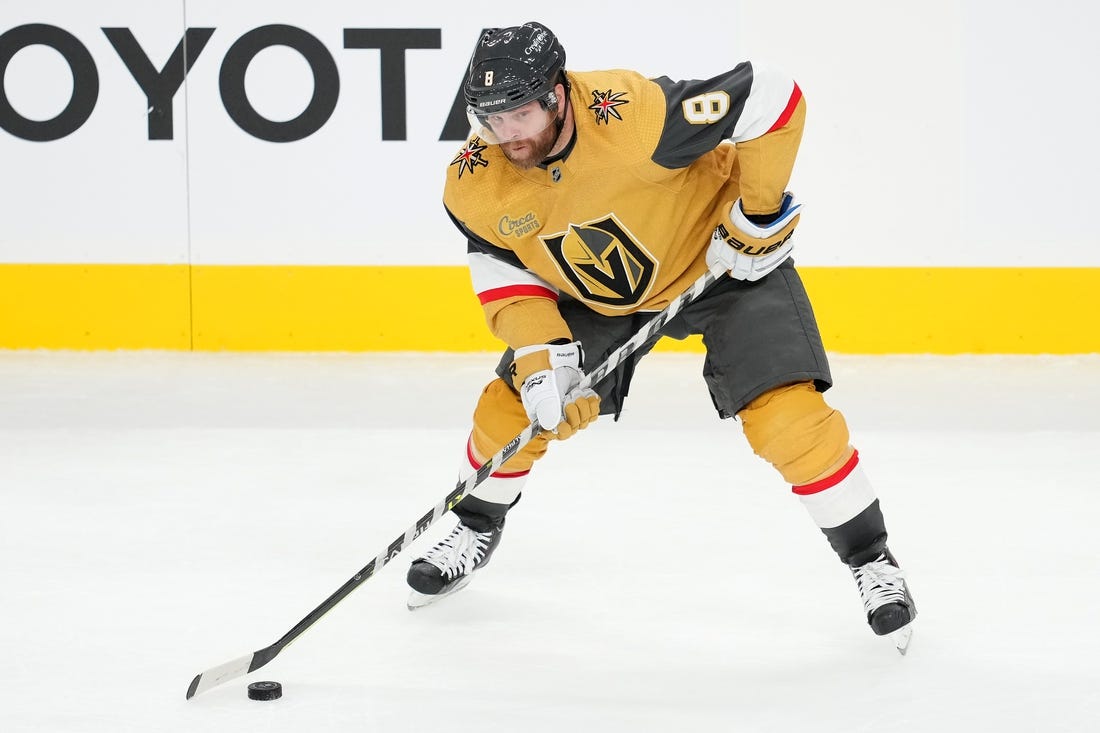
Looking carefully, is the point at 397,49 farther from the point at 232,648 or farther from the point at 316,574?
the point at 232,648

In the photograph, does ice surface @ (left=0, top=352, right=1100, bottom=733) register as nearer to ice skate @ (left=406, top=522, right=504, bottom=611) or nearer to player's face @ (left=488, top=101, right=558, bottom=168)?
ice skate @ (left=406, top=522, right=504, bottom=611)

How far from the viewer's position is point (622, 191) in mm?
1998

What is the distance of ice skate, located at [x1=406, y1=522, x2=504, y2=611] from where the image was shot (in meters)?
2.13

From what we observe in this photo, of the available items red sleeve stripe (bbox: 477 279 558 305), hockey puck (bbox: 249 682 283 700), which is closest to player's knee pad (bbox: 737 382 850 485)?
red sleeve stripe (bbox: 477 279 558 305)

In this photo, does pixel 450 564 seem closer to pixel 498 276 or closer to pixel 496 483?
pixel 496 483

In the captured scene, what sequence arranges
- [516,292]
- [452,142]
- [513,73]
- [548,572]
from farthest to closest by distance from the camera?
[452,142] → [548,572] → [516,292] → [513,73]

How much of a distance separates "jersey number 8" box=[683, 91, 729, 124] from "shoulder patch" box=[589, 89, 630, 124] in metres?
0.10

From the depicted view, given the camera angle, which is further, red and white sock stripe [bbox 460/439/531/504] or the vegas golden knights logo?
red and white sock stripe [bbox 460/439/531/504]

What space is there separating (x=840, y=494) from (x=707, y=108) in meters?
0.61

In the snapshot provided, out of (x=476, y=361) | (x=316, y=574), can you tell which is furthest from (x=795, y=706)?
(x=476, y=361)

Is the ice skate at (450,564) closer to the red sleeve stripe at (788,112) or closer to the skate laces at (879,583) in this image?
the skate laces at (879,583)

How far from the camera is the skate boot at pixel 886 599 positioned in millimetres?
1874

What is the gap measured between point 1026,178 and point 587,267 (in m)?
2.98

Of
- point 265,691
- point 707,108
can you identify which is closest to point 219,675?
point 265,691
